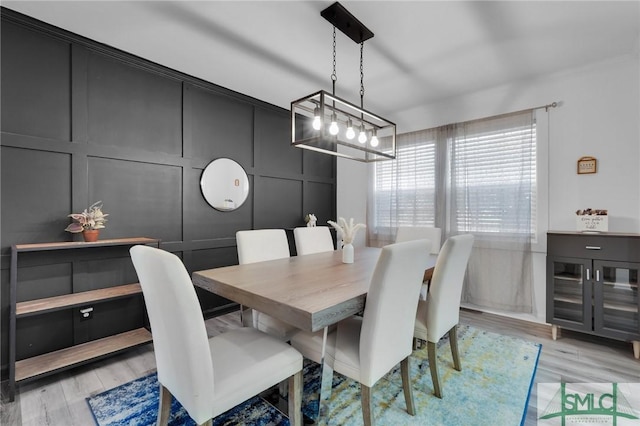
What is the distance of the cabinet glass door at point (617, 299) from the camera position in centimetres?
237

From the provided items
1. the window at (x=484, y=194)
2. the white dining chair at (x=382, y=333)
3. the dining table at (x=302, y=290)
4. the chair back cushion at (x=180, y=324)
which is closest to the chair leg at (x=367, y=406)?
the white dining chair at (x=382, y=333)

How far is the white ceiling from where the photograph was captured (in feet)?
6.46

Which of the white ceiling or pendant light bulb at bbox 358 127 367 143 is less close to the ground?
the white ceiling

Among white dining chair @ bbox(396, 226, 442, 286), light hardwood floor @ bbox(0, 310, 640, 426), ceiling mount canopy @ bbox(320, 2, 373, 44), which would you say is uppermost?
ceiling mount canopy @ bbox(320, 2, 373, 44)

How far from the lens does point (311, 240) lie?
293cm

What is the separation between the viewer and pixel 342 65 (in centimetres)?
273

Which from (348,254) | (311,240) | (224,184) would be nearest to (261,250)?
(311,240)

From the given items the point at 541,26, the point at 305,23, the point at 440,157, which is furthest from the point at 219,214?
the point at 541,26

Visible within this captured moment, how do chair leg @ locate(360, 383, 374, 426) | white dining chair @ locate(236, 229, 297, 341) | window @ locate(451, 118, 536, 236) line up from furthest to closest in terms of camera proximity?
window @ locate(451, 118, 536, 236) → white dining chair @ locate(236, 229, 297, 341) → chair leg @ locate(360, 383, 374, 426)

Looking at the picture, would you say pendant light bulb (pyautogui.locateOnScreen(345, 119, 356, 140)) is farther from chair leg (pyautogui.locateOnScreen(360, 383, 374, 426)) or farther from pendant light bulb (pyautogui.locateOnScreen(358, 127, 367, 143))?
chair leg (pyautogui.locateOnScreen(360, 383, 374, 426))

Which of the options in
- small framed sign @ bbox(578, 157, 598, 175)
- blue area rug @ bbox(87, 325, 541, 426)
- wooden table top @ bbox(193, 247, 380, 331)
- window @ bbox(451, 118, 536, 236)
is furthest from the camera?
window @ bbox(451, 118, 536, 236)

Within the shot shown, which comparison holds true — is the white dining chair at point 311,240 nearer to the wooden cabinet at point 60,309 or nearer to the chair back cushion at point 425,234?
the chair back cushion at point 425,234

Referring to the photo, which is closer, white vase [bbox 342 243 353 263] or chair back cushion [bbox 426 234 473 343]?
chair back cushion [bbox 426 234 473 343]

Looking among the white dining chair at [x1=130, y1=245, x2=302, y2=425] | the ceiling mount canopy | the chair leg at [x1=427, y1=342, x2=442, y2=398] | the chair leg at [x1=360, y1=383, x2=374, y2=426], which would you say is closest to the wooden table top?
the white dining chair at [x1=130, y1=245, x2=302, y2=425]
